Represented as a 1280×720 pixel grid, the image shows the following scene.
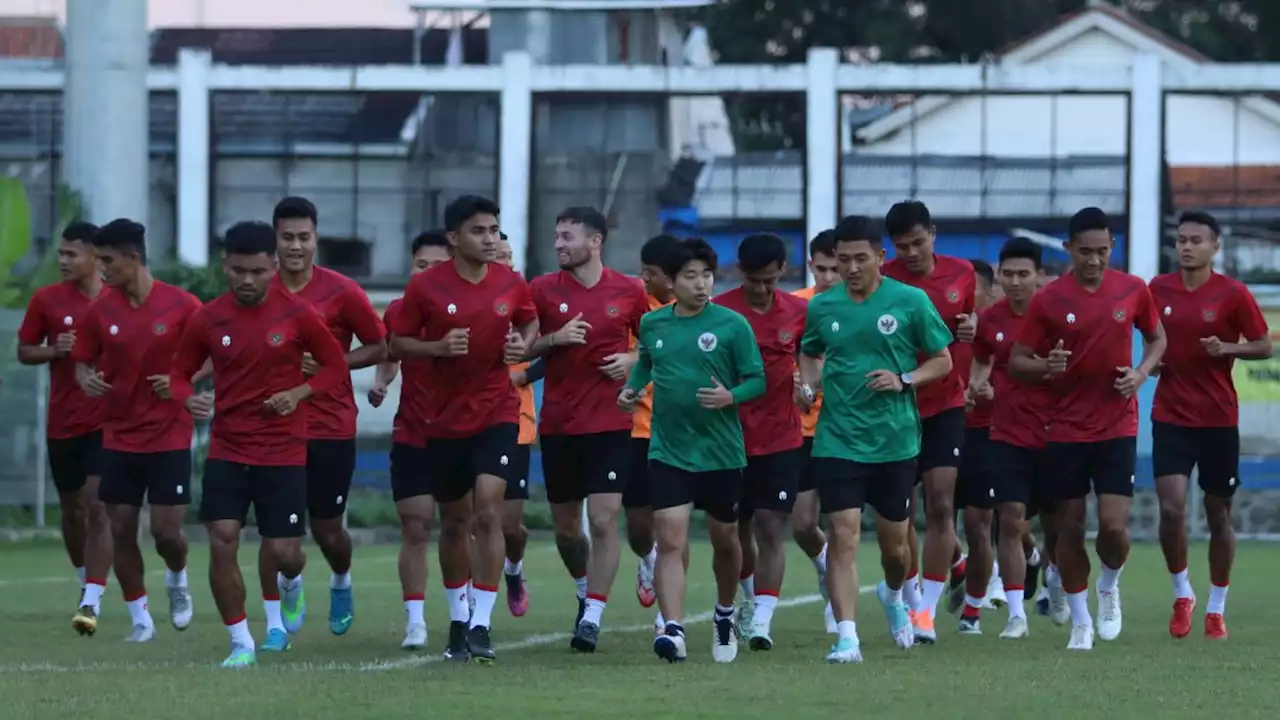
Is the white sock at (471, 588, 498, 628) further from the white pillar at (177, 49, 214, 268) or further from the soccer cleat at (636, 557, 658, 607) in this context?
the white pillar at (177, 49, 214, 268)

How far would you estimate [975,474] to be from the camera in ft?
48.2

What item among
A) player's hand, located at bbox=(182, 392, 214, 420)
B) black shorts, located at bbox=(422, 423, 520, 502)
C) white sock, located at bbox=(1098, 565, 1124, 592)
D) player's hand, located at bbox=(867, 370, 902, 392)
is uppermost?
player's hand, located at bbox=(867, 370, 902, 392)

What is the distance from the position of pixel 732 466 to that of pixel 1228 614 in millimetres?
4811

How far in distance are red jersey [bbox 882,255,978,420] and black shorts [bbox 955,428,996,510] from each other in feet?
2.00

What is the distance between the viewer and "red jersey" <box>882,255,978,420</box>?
13477mm

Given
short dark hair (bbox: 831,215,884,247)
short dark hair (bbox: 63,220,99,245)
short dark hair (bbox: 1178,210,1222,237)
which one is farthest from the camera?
short dark hair (bbox: 63,220,99,245)

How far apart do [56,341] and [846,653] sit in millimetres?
5796

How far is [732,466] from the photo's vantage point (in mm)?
12023

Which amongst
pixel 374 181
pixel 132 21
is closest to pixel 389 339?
pixel 132 21

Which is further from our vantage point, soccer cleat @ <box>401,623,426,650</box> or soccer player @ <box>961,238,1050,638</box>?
soccer player @ <box>961,238,1050,638</box>

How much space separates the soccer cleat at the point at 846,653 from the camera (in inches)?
453

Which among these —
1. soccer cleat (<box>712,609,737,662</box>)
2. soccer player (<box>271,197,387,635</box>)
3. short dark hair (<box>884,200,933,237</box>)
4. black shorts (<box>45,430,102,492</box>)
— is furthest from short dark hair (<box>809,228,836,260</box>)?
black shorts (<box>45,430,102,492</box>)

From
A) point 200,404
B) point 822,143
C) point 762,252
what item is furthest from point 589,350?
point 822,143

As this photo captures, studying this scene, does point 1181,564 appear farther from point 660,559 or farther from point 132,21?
point 132,21
